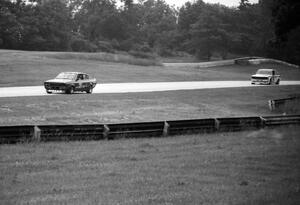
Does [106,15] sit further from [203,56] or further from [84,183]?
[84,183]

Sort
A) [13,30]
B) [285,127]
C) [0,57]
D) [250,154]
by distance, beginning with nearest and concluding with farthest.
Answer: [250,154] → [285,127] → [0,57] → [13,30]

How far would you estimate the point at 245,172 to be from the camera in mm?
10680

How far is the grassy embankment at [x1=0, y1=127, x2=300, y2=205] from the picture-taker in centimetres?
830

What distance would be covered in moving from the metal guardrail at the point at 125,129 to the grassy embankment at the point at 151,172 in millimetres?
657

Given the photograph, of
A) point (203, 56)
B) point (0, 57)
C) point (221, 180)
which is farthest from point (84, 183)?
point (203, 56)

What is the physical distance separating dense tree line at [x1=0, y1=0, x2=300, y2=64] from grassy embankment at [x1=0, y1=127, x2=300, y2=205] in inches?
2575

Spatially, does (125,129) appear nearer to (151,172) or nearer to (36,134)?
(36,134)

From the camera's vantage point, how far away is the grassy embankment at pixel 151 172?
8305 millimetres

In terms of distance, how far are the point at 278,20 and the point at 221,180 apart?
34335 millimetres

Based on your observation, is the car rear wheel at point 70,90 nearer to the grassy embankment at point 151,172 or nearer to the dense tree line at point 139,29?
the grassy embankment at point 151,172

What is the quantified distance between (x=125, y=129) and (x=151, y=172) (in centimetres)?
581

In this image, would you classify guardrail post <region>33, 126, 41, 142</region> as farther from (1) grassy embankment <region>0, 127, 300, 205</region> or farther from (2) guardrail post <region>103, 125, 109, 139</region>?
(2) guardrail post <region>103, 125, 109, 139</region>

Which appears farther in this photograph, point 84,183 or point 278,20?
point 278,20

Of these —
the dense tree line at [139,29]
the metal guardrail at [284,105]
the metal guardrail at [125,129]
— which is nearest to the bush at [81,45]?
the dense tree line at [139,29]
